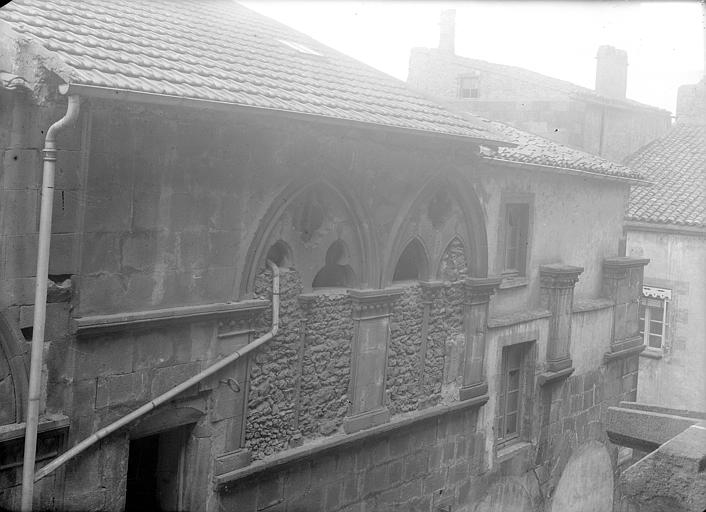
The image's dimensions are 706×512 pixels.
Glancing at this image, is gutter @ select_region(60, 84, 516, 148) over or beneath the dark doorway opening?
over

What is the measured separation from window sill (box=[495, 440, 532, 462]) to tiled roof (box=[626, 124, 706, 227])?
8.14 meters

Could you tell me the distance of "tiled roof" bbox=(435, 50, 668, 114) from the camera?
65.0ft

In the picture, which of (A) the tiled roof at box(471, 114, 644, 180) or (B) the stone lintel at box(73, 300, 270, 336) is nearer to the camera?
(B) the stone lintel at box(73, 300, 270, 336)

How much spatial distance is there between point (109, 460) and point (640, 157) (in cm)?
1808

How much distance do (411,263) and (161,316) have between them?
4.11m

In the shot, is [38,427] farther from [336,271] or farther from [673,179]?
[673,179]

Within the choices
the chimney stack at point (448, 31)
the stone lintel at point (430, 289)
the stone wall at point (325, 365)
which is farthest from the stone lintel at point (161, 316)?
the chimney stack at point (448, 31)

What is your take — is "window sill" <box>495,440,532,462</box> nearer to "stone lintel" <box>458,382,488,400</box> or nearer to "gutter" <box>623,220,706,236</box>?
"stone lintel" <box>458,382,488,400</box>

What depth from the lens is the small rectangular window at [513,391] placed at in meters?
12.4

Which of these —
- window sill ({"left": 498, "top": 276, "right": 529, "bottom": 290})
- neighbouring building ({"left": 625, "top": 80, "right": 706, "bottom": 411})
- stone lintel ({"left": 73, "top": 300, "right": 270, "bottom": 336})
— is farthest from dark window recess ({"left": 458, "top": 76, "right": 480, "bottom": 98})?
stone lintel ({"left": 73, "top": 300, "right": 270, "bottom": 336})

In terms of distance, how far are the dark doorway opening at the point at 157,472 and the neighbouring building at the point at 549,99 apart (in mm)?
12914

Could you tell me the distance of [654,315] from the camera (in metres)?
19.5

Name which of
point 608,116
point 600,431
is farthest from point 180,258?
point 608,116

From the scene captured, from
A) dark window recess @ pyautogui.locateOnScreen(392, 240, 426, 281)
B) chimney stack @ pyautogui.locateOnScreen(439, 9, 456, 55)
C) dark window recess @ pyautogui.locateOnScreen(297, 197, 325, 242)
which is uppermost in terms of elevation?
chimney stack @ pyautogui.locateOnScreen(439, 9, 456, 55)
